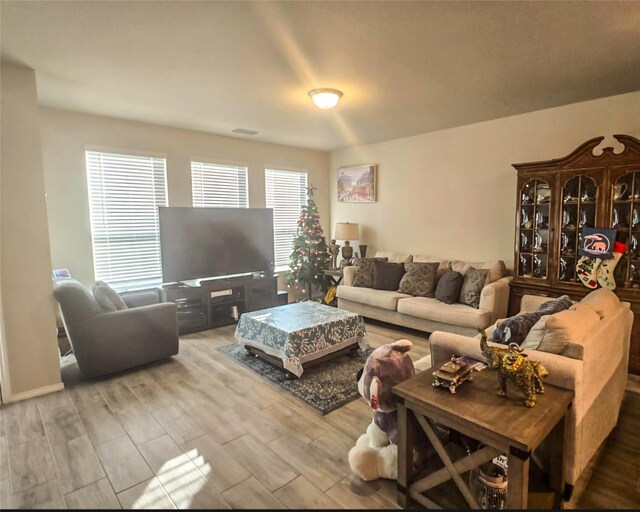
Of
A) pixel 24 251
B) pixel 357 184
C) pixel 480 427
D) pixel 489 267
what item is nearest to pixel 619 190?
pixel 489 267

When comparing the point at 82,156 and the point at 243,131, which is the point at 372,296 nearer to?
the point at 243,131

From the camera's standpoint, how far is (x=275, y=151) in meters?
6.00

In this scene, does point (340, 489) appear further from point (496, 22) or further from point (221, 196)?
point (221, 196)

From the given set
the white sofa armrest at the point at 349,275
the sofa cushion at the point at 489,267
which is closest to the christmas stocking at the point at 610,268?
the sofa cushion at the point at 489,267

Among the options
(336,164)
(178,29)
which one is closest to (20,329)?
(178,29)

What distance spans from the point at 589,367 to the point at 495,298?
2.11 m

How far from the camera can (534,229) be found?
156 inches

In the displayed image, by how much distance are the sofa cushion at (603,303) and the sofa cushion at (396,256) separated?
270 cm

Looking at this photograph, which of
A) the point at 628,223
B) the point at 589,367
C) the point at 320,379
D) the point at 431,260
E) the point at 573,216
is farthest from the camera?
the point at 431,260

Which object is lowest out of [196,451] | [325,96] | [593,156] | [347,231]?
[196,451]

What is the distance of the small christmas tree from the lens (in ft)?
19.4

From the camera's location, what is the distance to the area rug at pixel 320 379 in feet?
9.48

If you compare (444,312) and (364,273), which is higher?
(364,273)

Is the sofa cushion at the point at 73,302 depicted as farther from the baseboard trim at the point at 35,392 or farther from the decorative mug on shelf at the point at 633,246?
the decorative mug on shelf at the point at 633,246
